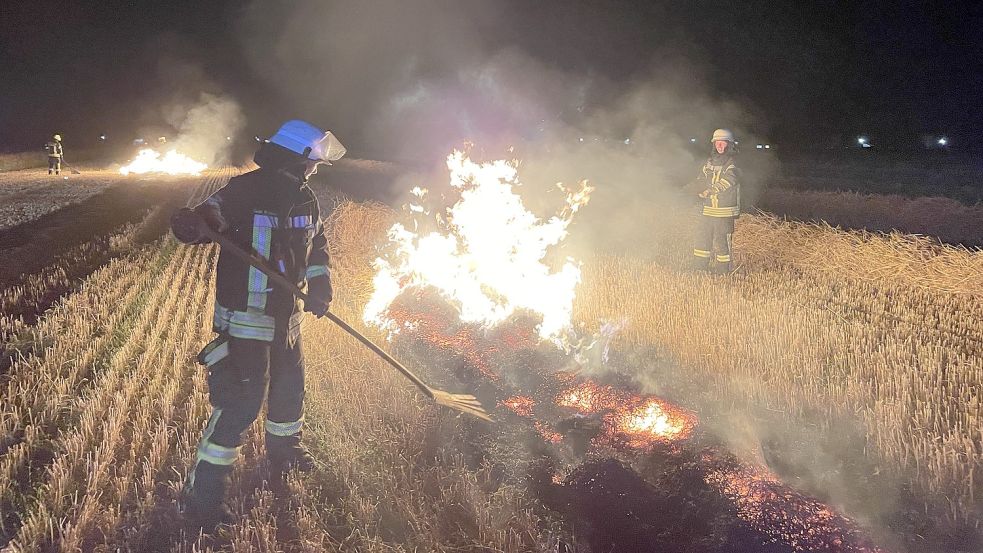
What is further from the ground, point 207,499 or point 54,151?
point 54,151

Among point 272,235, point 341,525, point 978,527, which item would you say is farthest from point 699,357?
point 272,235

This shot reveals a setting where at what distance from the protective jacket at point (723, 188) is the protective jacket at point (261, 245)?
6.60m

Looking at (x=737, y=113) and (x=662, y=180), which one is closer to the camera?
(x=662, y=180)

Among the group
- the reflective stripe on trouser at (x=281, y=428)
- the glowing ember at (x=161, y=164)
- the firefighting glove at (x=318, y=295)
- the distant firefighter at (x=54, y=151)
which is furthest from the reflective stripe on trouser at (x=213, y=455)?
the glowing ember at (x=161, y=164)

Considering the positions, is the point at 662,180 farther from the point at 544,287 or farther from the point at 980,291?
the point at 544,287

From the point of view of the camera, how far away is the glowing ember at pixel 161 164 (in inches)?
1241

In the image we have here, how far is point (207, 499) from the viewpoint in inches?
125

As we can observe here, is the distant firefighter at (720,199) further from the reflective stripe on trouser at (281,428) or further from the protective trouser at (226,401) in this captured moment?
the protective trouser at (226,401)

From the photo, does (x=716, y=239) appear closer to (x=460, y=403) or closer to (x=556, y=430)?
(x=556, y=430)

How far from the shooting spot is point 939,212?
36.9 ft

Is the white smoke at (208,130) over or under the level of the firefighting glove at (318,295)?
over

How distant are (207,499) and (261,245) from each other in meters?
1.46

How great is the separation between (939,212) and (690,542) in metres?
11.6

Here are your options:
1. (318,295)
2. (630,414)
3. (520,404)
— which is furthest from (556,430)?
(318,295)
